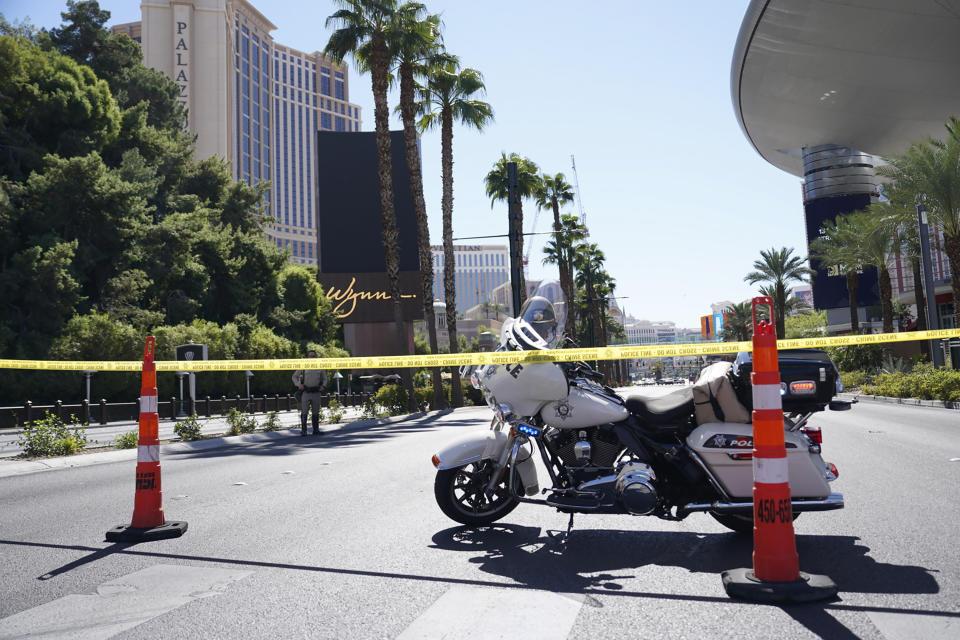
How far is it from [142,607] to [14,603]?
0.69 m

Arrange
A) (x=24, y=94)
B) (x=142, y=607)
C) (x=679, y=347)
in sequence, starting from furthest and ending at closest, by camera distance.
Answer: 1. (x=24, y=94)
2. (x=679, y=347)
3. (x=142, y=607)

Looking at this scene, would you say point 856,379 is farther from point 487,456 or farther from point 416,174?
point 487,456

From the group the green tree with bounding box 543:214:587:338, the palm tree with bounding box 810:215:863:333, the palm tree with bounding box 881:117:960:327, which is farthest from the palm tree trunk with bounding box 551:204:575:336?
the palm tree with bounding box 881:117:960:327

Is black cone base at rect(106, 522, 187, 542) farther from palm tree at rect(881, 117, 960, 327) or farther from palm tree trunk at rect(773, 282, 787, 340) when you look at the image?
palm tree trunk at rect(773, 282, 787, 340)

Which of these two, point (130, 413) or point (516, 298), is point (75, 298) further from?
point (516, 298)

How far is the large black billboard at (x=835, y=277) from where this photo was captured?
71.5 m

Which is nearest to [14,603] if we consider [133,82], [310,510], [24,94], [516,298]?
[310,510]

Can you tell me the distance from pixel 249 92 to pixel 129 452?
168204 mm

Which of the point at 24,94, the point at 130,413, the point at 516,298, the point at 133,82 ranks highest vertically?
the point at 133,82

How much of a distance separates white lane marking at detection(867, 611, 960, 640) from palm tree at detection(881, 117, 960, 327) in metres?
26.7

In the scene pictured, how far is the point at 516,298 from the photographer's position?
92.3 feet

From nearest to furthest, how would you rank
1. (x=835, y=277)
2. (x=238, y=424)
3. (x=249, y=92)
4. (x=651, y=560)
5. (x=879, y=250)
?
1. (x=651, y=560)
2. (x=238, y=424)
3. (x=879, y=250)
4. (x=835, y=277)
5. (x=249, y=92)

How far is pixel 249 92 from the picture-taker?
166125 mm

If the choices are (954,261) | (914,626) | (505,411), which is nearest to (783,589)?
(914,626)
